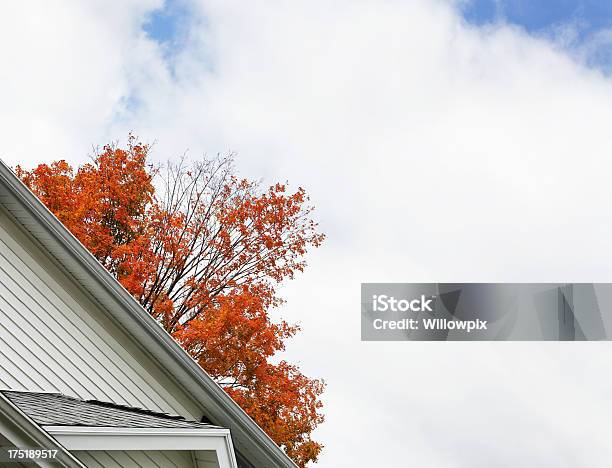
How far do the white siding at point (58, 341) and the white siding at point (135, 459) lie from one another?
34.5 inches

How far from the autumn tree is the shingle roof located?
12333 millimetres

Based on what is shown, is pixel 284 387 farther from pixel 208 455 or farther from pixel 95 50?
pixel 95 50

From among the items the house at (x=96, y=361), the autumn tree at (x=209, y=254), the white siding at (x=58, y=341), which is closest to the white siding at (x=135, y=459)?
the house at (x=96, y=361)

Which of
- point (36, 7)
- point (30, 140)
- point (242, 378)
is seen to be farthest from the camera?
point (36, 7)

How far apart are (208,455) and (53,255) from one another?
10.3 feet

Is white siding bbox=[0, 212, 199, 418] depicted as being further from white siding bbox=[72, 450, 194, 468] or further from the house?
white siding bbox=[72, 450, 194, 468]

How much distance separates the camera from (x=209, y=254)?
994 inches

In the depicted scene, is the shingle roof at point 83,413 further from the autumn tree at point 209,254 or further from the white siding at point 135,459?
the autumn tree at point 209,254

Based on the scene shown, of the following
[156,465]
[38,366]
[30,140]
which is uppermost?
[30,140]

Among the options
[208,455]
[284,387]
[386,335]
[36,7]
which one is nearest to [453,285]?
[386,335]

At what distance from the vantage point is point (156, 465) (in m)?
9.02

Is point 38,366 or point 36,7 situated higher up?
point 36,7

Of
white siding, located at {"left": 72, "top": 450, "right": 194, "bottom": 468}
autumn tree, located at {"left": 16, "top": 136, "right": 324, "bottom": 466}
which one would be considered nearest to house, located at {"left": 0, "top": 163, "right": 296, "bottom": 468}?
white siding, located at {"left": 72, "top": 450, "right": 194, "bottom": 468}

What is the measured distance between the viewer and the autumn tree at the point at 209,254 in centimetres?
2270
